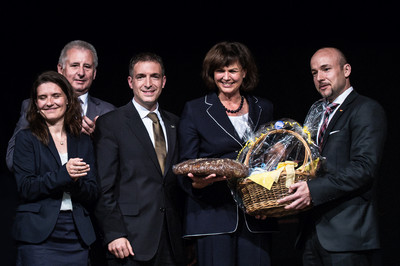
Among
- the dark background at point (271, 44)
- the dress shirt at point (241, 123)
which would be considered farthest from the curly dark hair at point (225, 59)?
the dark background at point (271, 44)

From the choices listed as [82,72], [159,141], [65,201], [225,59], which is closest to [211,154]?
[159,141]

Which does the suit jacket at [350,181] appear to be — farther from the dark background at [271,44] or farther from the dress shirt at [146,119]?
the dark background at [271,44]

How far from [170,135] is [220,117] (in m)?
0.32

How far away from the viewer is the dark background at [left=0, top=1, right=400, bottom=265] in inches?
196

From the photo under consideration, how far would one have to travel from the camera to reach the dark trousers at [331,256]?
2.73 metres

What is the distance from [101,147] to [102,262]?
26.4 inches

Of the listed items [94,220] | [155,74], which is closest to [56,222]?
[94,220]

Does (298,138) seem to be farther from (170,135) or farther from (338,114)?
(170,135)

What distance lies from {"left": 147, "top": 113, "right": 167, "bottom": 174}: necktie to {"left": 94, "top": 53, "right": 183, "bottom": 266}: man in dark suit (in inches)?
0.5

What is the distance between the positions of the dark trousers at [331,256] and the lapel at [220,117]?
65 centimetres

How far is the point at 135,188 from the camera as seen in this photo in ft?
9.70

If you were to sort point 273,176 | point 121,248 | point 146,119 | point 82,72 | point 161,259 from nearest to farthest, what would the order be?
point 273,176
point 121,248
point 161,259
point 146,119
point 82,72

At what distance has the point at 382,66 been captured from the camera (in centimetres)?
528

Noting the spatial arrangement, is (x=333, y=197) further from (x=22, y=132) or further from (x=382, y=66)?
(x=382, y=66)
